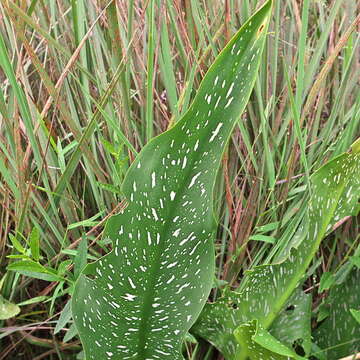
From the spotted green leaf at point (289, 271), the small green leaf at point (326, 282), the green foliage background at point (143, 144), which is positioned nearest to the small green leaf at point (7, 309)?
the green foliage background at point (143, 144)

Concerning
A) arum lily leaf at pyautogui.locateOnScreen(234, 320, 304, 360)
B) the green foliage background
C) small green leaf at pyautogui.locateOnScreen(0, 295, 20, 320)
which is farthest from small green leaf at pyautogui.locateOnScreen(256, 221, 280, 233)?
small green leaf at pyautogui.locateOnScreen(0, 295, 20, 320)

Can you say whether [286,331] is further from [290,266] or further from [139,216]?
[139,216]

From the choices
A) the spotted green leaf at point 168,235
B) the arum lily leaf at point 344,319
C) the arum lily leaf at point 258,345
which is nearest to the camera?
the spotted green leaf at point 168,235

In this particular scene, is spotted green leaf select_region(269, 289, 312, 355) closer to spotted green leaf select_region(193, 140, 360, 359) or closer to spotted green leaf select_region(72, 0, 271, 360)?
spotted green leaf select_region(193, 140, 360, 359)

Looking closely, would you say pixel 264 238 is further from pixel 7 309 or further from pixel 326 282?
pixel 7 309

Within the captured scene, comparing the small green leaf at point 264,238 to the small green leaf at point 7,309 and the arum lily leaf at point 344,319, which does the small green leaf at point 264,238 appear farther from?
the small green leaf at point 7,309

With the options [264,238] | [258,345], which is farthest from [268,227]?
[258,345]
